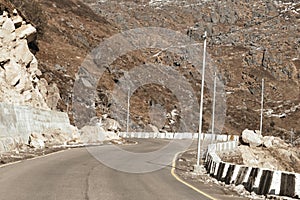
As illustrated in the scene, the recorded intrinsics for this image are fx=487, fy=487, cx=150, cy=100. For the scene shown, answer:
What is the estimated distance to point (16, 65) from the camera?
35375 millimetres

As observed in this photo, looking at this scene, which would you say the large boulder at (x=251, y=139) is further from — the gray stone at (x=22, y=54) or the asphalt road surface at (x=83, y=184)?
the asphalt road surface at (x=83, y=184)

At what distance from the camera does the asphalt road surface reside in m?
12.1

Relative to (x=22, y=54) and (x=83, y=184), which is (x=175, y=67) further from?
(x=83, y=184)

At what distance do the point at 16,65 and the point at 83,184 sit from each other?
23009mm

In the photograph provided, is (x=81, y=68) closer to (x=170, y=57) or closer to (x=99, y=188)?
(x=170, y=57)

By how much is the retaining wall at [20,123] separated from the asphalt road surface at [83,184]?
4.76 m

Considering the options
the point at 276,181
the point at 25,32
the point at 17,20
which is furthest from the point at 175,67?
the point at 276,181

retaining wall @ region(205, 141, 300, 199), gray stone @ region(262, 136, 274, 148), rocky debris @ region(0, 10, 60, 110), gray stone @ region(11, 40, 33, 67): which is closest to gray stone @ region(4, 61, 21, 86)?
rocky debris @ region(0, 10, 60, 110)

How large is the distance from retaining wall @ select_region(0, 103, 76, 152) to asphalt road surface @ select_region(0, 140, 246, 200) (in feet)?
15.6

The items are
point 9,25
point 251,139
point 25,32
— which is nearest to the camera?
point 9,25

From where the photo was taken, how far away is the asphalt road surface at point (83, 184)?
1211 cm

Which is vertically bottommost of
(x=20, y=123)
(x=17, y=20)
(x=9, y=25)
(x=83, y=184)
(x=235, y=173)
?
(x=83, y=184)

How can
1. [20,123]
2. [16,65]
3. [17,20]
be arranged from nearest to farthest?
[20,123], [16,65], [17,20]

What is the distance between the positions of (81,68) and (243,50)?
354ft
